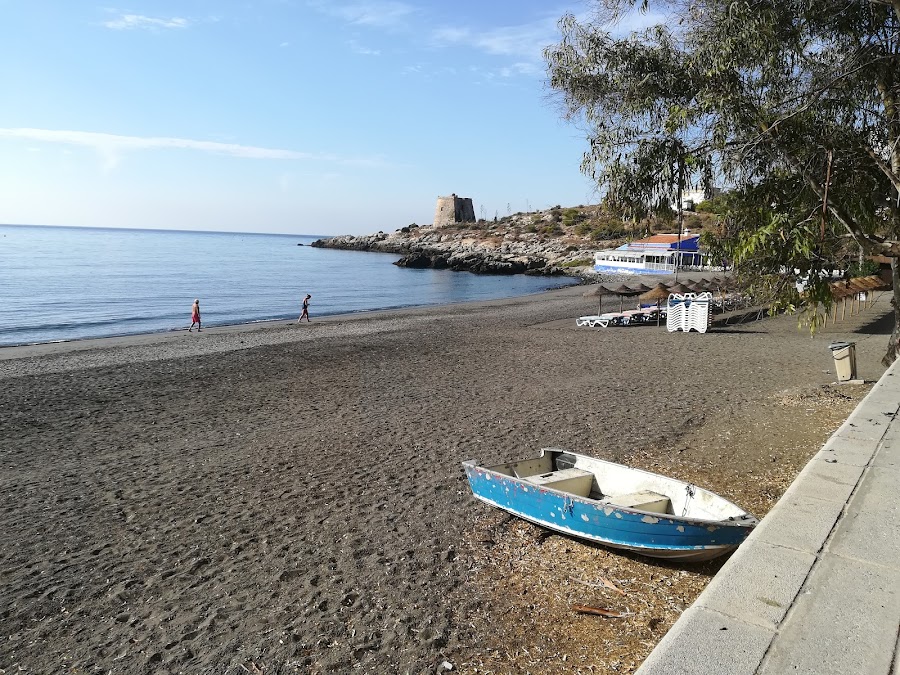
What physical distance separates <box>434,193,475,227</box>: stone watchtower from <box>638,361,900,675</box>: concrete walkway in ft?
456

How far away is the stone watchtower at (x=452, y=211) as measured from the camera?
142750 mm

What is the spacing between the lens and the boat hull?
243 inches

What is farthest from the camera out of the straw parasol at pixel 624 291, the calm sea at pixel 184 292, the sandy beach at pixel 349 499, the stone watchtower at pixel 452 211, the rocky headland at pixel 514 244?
the stone watchtower at pixel 452 211

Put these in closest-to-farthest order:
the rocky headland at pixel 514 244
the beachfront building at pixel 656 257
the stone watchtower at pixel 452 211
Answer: the beachfront building at pixel 656 257
the rocky headland at pixel 514 244
the stone watchtower at pixel 452 211

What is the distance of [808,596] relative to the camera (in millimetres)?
3514

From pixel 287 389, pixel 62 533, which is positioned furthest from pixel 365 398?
pixel 62 533

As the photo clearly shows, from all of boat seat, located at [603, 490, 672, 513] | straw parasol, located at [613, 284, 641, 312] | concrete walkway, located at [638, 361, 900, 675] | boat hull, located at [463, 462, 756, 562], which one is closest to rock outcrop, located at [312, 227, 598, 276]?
straw parasol, located at [613, 284, 641, 312]

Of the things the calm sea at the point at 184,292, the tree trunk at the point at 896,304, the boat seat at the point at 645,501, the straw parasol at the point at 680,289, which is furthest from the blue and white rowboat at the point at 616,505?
the calm sea at the point at 184,292

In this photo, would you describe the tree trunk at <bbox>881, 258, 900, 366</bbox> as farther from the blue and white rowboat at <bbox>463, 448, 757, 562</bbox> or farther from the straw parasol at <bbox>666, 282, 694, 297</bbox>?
the straw parasol at <bbox>666, 282, 694, 297</bbox>

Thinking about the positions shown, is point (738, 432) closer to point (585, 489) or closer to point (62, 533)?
point (585, 489)

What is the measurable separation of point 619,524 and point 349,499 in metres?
4.02

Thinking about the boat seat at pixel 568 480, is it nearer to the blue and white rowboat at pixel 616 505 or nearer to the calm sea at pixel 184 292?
the blue and white rowboat at pixel 616 505

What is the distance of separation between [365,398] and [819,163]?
1051 cm

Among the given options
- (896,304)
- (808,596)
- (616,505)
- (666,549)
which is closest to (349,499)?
(616,505)
